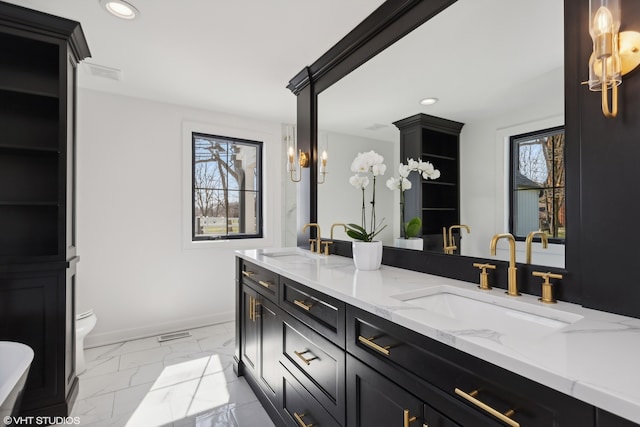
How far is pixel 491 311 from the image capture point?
3.86ft

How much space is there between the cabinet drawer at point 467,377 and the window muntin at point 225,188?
292 centimetres

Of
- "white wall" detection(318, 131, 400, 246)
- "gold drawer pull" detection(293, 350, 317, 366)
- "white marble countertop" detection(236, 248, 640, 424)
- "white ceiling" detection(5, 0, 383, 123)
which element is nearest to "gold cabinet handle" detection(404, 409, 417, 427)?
"white marble countertop" detection(236, 248, 640, 424)

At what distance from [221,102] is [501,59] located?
2.72 m

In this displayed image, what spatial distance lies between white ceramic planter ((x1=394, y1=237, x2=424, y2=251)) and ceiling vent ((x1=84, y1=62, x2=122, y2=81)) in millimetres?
2618

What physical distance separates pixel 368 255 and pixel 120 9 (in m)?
2.03

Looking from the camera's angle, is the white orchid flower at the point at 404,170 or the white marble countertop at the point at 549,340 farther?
the white orchid flower at the point at 404,170

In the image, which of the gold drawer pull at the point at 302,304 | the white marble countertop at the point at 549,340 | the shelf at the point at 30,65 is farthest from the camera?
the shelf at the point at 30,65

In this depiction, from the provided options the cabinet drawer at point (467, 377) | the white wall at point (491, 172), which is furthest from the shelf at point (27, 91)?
the white wall at point (491, 172)

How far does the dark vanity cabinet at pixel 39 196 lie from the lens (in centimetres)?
190

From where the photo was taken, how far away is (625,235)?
3.18ft

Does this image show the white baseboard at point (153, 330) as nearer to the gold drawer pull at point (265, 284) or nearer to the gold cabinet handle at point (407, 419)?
the gold drawer pull at point (265, 284)

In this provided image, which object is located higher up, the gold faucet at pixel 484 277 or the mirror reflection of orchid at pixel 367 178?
the mirror reflection of orchid at pixel 367 178

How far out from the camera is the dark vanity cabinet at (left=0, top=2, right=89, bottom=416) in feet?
6.23

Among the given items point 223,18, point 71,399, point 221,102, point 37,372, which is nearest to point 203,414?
point 71,399
